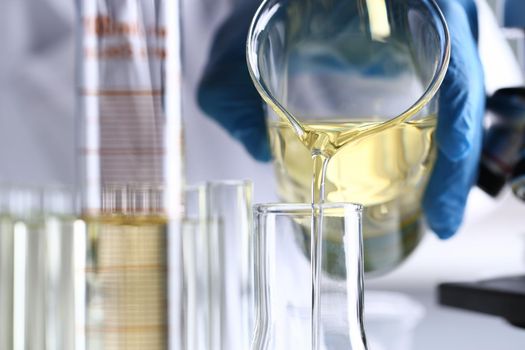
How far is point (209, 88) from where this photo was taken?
1.19 m

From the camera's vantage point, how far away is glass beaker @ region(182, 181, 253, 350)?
893 mm

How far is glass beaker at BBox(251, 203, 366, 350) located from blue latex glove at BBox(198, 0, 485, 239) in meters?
0.38

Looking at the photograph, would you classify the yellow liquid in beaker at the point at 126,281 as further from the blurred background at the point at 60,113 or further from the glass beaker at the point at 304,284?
the blurred background at the point at 60,113

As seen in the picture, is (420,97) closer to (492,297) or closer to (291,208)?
(291,208)

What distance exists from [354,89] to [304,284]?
27cm

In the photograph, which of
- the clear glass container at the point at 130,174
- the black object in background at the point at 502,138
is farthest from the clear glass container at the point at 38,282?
the black object in background at the point at 502,138

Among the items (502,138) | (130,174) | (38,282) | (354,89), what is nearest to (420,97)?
(354,89)

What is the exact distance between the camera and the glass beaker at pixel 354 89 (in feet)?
2.45

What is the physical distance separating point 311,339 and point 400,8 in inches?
11.6

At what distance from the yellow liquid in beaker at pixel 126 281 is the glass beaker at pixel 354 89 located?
6.8 inches

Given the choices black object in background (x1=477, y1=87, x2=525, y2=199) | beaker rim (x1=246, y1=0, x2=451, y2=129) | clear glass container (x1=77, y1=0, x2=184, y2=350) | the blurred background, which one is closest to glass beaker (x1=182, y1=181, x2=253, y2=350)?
clear glass container (x1=77, y1=0, x2=184, y2=350)

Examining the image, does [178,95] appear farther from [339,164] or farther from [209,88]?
[209,88]

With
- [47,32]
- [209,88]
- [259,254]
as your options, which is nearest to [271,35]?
[259,254]

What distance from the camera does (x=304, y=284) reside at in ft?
2.17
